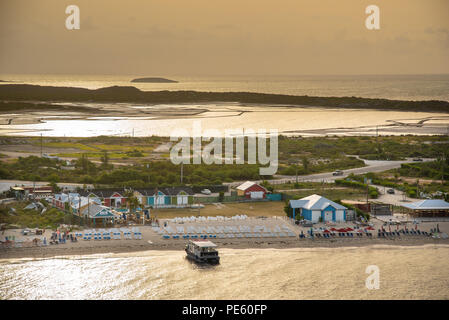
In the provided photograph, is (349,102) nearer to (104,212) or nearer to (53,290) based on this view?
(104,212)

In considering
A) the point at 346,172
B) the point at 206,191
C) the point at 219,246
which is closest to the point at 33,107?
the point at 346,172

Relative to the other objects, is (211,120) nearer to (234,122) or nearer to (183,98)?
(234,122)

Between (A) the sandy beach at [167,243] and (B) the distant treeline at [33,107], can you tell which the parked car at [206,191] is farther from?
(B) the distant treeline at [33,107]

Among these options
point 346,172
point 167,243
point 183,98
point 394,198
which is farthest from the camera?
point 183,98

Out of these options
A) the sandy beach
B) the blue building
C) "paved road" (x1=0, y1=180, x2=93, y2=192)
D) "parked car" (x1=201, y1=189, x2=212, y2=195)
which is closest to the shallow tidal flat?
"paved road" (x1=0, y1=180, x2=93, y2=192)

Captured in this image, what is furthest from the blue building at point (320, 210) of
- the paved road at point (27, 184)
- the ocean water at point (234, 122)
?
the ocean water at point (234, 122)

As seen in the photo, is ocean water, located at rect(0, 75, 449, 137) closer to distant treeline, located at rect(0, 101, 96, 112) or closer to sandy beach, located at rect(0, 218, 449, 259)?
distant treeline, located at rect(0, 101, 96, 112)

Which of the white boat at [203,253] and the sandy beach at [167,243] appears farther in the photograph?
the sandy beach at [167,243]
